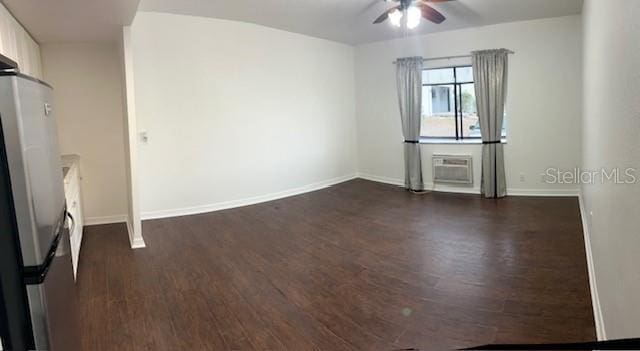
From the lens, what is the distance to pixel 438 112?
23.2 ft

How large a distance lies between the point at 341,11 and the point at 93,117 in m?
3.54

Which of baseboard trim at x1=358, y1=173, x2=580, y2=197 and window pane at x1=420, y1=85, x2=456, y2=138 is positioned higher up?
window pane at x1=420, y1=85, x2=456, y2=138

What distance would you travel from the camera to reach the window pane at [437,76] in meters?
6.80

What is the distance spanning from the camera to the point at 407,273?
3.43 m

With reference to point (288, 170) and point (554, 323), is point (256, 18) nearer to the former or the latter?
point (288, 170)

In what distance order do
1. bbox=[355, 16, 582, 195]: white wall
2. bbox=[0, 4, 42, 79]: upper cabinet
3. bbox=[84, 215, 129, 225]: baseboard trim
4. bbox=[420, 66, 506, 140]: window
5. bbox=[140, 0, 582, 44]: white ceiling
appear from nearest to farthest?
bbox=[0, 4, 42, 79]: upper cabinet → bbox=[140, 0, 582, 44]: white ceiling → bbox=[84, 215, 129, 225]: baseboard trim → bbox=[355, 16, 582, 195]: white wall → bbox=[420, 66, 506, 140]: window

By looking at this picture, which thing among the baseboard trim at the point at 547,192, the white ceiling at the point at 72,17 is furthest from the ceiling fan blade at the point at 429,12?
the baseboard trim at the point at 547,192

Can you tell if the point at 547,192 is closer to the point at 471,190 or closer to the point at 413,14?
the point at 471,190

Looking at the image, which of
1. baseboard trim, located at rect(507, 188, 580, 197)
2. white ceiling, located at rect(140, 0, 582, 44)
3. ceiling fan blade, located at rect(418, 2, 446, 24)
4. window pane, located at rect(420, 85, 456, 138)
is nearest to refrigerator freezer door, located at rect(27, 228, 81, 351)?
white ceiling, located at rect(140, 0, 582, 44)

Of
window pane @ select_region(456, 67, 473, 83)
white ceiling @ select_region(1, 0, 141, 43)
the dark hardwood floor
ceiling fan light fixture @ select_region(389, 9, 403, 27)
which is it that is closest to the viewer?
the dark hardwood floor

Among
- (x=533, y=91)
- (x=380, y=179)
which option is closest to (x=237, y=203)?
(x=380, y=179)

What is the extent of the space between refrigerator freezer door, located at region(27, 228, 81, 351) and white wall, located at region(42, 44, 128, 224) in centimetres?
390

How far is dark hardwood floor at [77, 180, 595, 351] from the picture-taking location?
2.52 m

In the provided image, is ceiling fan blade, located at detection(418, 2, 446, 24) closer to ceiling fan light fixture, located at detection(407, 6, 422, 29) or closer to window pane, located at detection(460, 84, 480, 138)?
ceiling fan light fixture, located at detection(407, 6, 422, 29)
